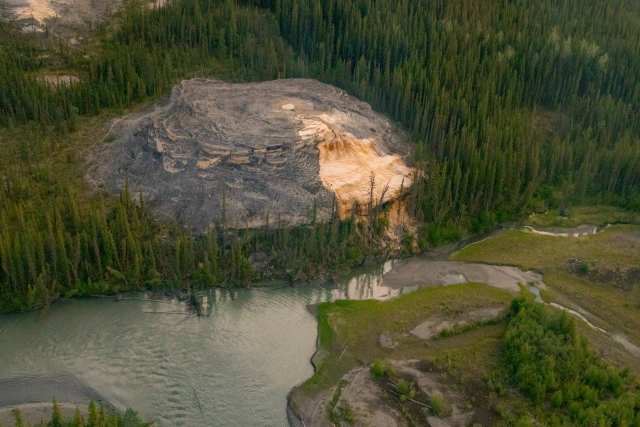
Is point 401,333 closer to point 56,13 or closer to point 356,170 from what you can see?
point 356,170

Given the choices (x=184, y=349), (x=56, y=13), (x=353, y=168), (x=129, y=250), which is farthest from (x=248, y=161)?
(x=56, y=13)

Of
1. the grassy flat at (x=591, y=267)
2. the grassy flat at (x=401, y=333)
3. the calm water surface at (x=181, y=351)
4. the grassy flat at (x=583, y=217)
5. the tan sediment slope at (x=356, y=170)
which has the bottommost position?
the calm water surface at (x=181, y=351)

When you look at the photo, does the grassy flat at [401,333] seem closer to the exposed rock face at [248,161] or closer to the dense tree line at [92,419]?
the exposed rock face at [248,161]

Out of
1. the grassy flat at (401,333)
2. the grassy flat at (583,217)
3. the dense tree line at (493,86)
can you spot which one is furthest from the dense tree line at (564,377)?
the grassy flat at (583,217)

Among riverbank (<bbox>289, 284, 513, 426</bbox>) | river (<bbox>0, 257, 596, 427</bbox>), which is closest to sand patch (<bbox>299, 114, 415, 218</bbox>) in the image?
river (<bbox>0, 257, 596, 427</bbox>)

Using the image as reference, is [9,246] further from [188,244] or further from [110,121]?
[110,121]
